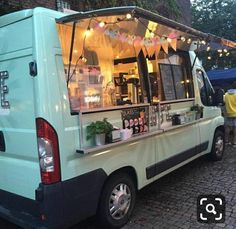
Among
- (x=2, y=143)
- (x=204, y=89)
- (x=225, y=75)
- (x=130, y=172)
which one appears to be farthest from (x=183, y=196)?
(x=225, y=75)

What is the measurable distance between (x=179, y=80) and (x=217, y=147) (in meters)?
2.14

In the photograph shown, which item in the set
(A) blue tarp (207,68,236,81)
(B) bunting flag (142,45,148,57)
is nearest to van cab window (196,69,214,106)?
(B) bunting flag (142,45,148,57)

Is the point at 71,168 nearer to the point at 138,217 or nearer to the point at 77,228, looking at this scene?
the point at 77,228

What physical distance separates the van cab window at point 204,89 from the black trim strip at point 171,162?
875mm

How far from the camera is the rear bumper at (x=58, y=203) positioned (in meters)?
3.36

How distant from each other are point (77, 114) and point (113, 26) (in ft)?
4.34

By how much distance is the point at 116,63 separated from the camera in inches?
188

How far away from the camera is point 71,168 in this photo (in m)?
3.51

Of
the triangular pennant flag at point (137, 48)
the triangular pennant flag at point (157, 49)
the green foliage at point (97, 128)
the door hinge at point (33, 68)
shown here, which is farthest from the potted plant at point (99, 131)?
the triangular pennant flag at point (157, 49)

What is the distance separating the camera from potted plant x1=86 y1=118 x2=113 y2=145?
3.72 metres

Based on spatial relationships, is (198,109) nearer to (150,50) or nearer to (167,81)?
(167,81)

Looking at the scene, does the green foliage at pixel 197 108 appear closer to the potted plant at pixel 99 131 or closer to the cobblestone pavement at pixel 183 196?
the cobblestone pavement at pixel 183 196

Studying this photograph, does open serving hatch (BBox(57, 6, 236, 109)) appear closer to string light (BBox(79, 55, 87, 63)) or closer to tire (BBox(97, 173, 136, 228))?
string light (BBox(79, 55, 87, 63))

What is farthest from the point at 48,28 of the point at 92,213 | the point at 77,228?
the point at 77,228
